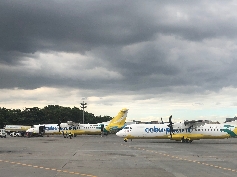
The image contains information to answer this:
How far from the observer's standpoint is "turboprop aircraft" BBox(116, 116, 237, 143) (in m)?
49.4

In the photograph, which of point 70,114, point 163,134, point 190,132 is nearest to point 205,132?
point 190,132

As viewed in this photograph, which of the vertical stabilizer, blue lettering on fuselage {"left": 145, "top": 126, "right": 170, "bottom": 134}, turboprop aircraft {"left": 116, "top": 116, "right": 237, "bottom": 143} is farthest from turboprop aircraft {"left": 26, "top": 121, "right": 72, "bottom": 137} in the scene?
blue lettering on fuselage {"left": 145, "top": 126, "right": 170, "bottom": 134}

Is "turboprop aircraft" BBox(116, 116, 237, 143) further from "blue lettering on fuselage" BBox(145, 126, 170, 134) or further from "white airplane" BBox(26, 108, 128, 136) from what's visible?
"white airplane" BBox(26, 108, 128, 136)

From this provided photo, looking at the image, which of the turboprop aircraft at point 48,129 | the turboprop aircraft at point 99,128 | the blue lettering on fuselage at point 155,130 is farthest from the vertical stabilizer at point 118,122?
the blue lettering on fuselage at point 155,130

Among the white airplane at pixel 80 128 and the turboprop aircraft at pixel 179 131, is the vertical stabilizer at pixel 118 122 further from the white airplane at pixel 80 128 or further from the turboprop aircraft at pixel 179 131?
the turboprop aircraft at pixel 179 131

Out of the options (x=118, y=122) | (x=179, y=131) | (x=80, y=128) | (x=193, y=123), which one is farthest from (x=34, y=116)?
(x=193, y=123)

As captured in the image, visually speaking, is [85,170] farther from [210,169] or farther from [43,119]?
[43,119]

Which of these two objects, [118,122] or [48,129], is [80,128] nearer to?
[48,129]

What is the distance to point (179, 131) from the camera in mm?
50750

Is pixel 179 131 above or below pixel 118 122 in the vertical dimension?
below

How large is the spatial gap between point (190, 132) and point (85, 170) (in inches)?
1444

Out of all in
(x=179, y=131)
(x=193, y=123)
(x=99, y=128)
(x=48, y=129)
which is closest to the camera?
(x=193, y=123)

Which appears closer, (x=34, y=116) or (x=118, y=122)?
(x=118, y=122)

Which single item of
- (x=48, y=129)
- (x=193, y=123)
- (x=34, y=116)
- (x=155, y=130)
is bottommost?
(x=48, y=129)
